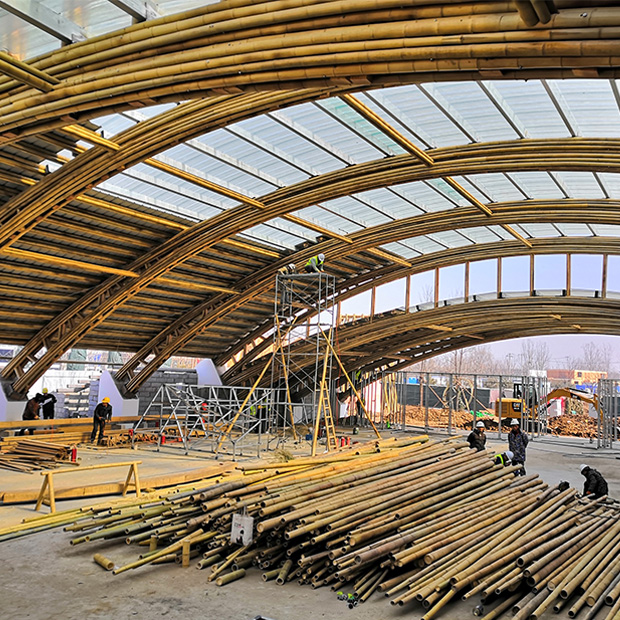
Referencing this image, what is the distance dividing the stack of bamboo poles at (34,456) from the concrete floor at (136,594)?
7.11 m

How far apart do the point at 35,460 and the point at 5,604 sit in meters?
10.6

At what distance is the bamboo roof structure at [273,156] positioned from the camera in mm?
7133

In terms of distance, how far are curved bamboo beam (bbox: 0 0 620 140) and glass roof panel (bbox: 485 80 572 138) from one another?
610 centimetres

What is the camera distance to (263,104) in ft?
39.2

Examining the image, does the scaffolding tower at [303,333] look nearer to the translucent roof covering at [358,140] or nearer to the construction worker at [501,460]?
the translucent roof covering at [358,140]

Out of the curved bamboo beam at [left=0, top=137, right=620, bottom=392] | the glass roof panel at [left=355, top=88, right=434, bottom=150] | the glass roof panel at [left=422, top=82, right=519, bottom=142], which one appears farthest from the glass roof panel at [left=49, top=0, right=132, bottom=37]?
the glass roof panel at [left=422, top=82, right=519, bottom=142]

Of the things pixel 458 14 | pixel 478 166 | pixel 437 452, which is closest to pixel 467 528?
pixel 437 452

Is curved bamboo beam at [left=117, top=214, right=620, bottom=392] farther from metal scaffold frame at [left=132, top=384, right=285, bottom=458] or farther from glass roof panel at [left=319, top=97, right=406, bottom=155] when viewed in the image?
glass roof panel at [left=319, top=97, right=406, bottom=155]

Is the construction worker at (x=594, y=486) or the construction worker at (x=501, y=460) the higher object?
the construction worker at (x=501, y=460)

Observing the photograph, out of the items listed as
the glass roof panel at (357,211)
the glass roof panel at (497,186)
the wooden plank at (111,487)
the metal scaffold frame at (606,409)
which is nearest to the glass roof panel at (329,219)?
the glass roof panel at (357,211)

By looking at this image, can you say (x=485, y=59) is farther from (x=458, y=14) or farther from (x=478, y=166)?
(x=478, y=166)

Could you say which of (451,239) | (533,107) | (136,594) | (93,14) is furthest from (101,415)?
(533,107)

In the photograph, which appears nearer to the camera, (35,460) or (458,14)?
(458,14)

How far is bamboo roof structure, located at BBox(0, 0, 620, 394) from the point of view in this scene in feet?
23.4
